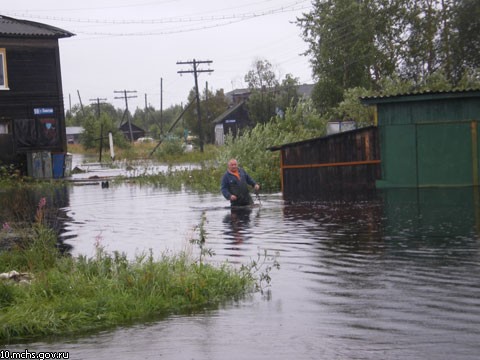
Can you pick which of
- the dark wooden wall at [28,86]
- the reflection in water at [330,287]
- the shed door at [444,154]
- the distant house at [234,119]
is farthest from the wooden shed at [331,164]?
the distant house at [234,119]

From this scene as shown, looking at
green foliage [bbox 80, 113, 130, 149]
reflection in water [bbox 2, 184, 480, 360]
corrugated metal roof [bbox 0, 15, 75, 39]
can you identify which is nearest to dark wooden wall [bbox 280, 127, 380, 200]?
reflection in water [bbox 2, 184, 480, 360]

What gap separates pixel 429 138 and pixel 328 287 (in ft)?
53.6

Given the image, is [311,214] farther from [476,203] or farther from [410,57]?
[410,57]

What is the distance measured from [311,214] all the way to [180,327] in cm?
1227

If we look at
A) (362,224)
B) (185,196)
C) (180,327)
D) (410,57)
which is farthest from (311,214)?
(410,57)

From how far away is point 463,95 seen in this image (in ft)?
81.8

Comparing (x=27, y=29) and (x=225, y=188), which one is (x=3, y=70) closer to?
(x=27, y=29)

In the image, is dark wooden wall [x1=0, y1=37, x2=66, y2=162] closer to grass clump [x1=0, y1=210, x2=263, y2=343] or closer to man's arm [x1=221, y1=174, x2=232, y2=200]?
man's arm [x1=221, y1=174, x2=232, y2=200]

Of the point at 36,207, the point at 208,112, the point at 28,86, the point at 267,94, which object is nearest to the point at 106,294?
the point at 36,207

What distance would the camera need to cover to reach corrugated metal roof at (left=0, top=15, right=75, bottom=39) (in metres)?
42.0

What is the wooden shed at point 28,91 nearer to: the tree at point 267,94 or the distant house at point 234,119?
the tree at point 267,94

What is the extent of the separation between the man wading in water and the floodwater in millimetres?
708

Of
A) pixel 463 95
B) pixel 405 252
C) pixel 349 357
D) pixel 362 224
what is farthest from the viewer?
pixel 463 95

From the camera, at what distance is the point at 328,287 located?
410 inches
